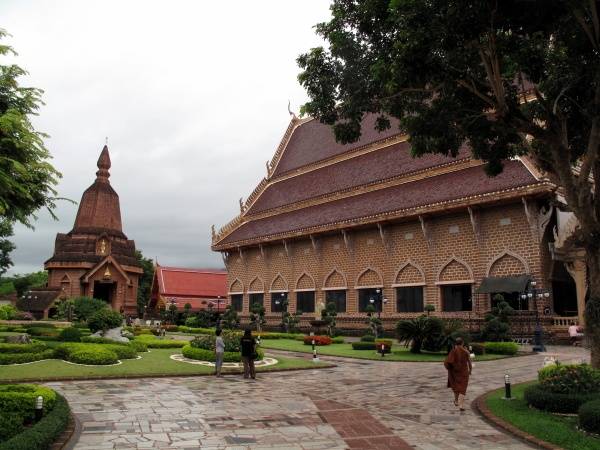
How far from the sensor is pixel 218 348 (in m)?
14.0

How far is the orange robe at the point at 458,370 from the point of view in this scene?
32.1ft

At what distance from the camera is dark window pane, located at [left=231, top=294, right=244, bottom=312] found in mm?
39844

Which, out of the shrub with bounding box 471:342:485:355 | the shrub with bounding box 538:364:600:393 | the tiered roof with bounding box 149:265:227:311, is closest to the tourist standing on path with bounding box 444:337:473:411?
the shrub with bounding box 538:364:600:393

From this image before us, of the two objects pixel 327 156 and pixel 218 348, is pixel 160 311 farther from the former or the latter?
pixel 218 348

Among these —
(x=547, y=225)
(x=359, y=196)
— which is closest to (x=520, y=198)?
(x=547, y=225)

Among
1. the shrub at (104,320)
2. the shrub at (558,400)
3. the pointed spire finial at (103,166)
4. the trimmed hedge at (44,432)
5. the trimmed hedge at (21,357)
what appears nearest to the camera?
the trimmed hedge at (44,432)

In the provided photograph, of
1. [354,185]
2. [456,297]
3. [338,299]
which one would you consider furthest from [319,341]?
[354,185]

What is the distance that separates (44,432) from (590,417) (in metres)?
7.18

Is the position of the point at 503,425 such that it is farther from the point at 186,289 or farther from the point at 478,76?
the point at 186,289

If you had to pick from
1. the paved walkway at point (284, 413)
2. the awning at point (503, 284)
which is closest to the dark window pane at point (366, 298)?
the awning at point (503, 284)

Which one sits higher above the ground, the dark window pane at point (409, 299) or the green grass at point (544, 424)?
the dark window pane at point (409, 299)

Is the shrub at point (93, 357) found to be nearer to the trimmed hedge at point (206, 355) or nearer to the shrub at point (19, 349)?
the shrub at point (19, 349)

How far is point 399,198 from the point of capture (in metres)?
29.5

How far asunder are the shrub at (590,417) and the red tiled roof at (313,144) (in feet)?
97.9
